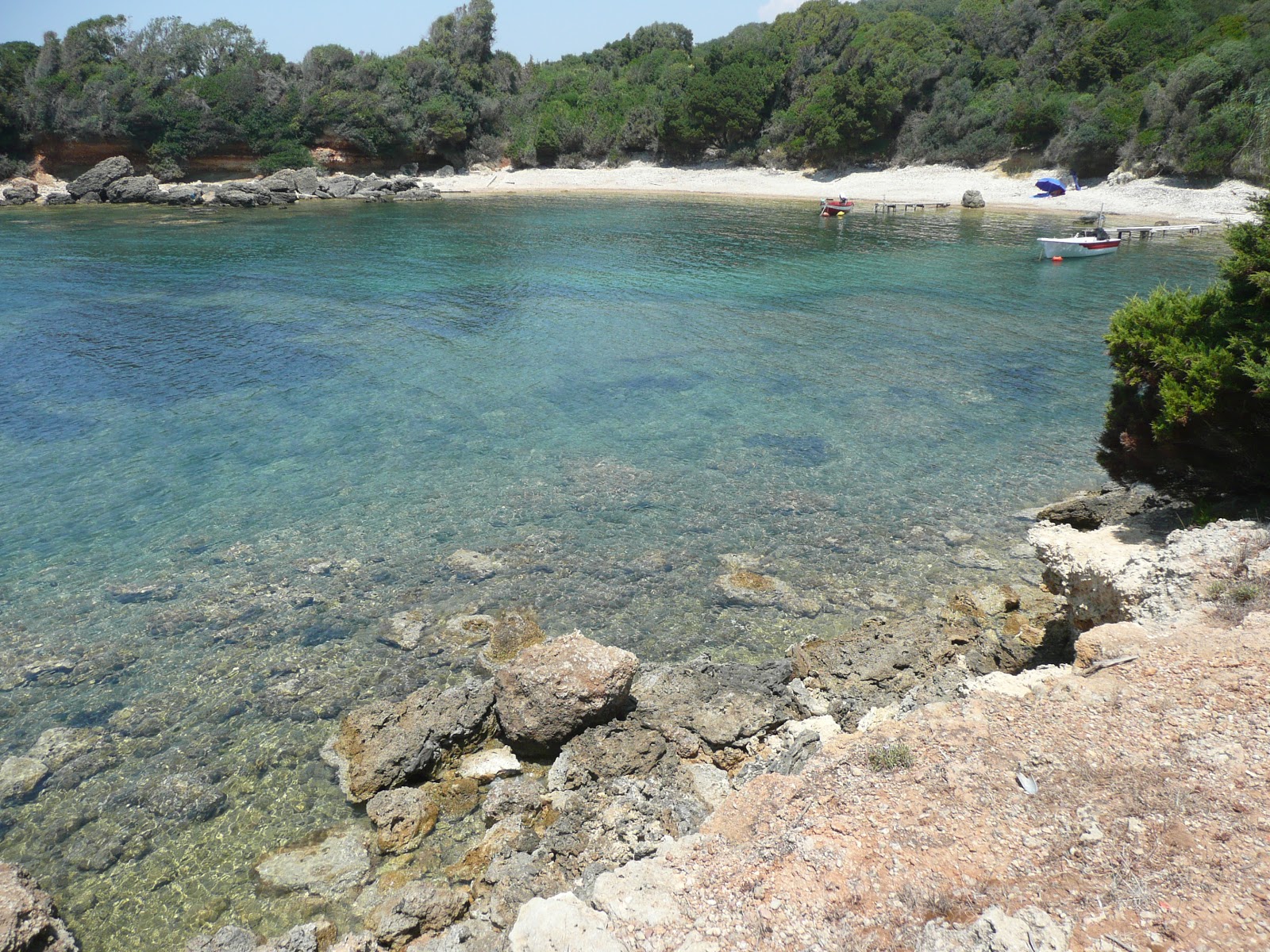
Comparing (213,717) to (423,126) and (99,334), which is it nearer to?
(99,334)

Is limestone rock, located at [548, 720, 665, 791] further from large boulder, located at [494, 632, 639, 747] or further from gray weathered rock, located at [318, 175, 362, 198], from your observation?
gray weathered rock, located at [318, 175, 362, 198]

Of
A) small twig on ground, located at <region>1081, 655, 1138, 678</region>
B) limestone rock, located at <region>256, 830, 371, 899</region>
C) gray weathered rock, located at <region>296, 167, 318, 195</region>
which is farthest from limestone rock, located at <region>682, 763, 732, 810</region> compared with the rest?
gray weathered rock, located at <region>296, 167, 318, 195</region>

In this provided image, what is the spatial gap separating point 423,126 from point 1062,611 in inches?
3481

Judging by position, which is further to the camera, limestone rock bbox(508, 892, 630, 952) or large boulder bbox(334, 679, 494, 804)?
large boulder bbox(334, 679, 494, 804)

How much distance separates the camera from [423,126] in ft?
277

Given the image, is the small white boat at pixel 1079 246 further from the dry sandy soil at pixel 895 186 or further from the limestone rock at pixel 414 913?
the limestone rock at pixel 414 913

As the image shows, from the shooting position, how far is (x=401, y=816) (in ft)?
27.4

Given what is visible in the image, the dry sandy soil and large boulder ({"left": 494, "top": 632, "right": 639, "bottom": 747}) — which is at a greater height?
the dry sandy soil

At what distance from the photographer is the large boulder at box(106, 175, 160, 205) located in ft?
221

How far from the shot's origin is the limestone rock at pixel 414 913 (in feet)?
23.0

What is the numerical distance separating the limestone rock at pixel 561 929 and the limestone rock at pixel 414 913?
1.30m

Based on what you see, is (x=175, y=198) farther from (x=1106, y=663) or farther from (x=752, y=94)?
(x=1106, y=663)

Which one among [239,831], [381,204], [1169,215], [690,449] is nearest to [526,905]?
[239,831]

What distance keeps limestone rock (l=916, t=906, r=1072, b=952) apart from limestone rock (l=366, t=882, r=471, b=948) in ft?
14.2
